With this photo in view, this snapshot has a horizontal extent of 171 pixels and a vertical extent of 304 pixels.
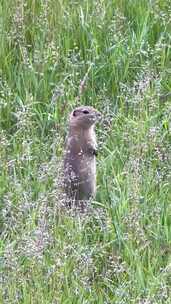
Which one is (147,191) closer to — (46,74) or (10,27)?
(46,74)

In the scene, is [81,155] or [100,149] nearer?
[81,155]

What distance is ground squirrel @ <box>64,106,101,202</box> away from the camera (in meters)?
6.50

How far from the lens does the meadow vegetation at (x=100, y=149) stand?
5340 millimetres

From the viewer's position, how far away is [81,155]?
261 inches

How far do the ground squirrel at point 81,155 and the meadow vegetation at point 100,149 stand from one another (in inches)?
3.1

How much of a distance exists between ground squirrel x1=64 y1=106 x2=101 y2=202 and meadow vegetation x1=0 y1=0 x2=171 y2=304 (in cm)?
8

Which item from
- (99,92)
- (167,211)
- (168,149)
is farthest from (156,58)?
(167,211)

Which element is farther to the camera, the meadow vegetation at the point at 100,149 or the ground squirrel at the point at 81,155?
the ground squirrel at the point at 81,155

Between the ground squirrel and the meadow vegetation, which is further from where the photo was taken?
the ground squirrel

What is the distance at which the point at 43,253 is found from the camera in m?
5.41

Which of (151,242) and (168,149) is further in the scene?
(168,149)

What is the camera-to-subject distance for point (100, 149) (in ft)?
22.5

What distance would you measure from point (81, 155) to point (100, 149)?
9.6 inches

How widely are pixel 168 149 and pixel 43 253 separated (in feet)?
A: 4.66
